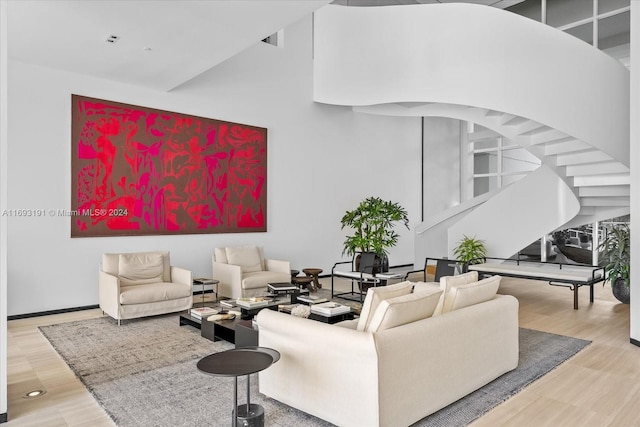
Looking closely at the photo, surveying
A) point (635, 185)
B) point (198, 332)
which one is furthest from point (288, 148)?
point (635, 185)

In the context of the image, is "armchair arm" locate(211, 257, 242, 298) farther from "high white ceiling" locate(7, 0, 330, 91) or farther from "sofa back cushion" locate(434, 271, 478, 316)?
"sofa back cushion" locate(434, 271, 478, 316)

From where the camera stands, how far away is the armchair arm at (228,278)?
6.68 metres

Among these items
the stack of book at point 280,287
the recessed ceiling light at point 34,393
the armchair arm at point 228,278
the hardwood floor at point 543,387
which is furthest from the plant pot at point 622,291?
the recessed ceiling light at point 34,393

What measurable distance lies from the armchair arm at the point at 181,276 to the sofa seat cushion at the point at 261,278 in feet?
2.84

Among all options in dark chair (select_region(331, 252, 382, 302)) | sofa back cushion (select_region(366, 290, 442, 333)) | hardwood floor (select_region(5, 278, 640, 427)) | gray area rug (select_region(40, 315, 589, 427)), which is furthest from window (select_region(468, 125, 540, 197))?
sofa back cushion (select_region(366, 290, 442, 333))

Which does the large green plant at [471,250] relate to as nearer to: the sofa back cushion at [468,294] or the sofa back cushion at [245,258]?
the sofa back cushion at [245,258]

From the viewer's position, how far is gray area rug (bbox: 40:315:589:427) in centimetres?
304

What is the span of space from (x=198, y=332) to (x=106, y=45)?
11.2ft

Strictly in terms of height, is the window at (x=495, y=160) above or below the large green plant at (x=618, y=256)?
above

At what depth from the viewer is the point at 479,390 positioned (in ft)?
11.4

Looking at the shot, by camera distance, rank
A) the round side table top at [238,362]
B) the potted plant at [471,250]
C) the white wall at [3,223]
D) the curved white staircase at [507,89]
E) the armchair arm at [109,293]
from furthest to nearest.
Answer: the potted plant at [471,250] < the curved white staircase at [507,89] < the armchair arm at [109,293] < the white wall at [3,223] < the round side table top at [238,362]

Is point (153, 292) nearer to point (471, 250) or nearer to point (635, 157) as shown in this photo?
point (635, 157)

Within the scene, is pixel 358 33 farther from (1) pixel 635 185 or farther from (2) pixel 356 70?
(1) pixel 635 185

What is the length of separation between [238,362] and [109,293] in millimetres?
3605
